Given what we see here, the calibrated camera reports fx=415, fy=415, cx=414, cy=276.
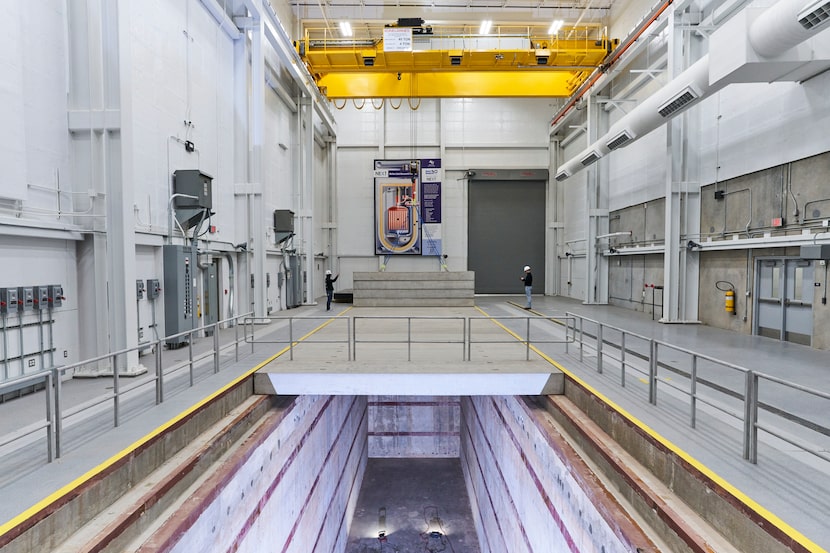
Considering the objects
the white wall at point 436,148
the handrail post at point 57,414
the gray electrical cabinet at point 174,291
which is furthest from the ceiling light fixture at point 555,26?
the handrail post at point 57,414

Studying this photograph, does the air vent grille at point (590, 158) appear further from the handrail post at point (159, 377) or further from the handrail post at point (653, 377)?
→ the handrail post at point (159, 377)

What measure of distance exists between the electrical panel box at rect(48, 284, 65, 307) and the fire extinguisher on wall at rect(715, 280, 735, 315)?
1343 centimetres

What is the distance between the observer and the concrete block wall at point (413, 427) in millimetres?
13531

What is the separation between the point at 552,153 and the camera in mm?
21531

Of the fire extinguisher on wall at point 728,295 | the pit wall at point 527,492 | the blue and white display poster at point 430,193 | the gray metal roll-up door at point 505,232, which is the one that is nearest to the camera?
the pit wall at point 527,492

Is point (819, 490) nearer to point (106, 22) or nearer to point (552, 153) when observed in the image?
point (106, 22)

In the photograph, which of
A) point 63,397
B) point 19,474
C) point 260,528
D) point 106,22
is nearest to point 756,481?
point 260,528

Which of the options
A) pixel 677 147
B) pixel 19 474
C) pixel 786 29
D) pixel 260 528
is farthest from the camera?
pixel 677 147

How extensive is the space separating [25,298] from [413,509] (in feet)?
30.5

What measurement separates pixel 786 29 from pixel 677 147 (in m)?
5.79

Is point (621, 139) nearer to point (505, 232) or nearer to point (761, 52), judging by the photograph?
point (761, 52)

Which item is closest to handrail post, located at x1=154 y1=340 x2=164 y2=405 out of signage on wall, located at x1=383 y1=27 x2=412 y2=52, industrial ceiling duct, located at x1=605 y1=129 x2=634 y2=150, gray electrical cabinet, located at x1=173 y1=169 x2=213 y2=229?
gray electrical cabinet, located at x1=173 y1=169 x2=213 y2=229

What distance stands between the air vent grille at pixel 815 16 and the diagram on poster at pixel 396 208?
16.4 metres

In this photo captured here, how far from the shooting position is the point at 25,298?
5.37 meters
